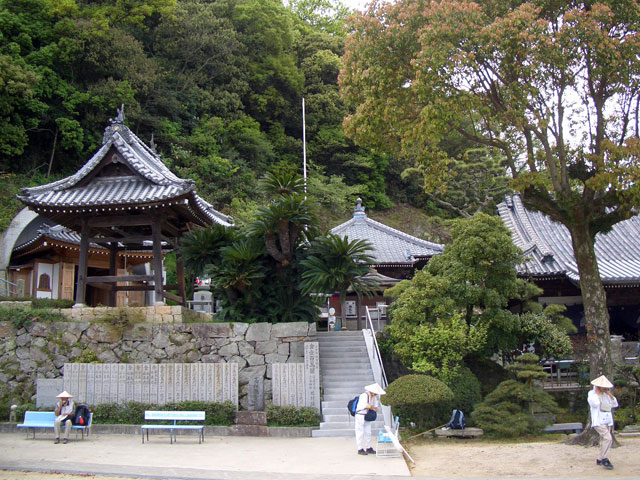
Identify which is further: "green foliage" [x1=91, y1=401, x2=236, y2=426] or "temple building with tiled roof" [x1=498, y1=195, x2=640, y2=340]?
"temple building with tiled roof" [x1=498, y1=195, x2=640, y2=340]

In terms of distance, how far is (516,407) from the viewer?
50.0 feet

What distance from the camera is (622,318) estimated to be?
A: 74.9 ft

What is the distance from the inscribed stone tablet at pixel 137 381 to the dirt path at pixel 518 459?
25.1ft

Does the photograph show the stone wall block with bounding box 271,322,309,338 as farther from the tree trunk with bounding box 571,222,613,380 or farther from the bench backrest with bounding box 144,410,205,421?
the tree trunk with bounding box 571,222,613,380

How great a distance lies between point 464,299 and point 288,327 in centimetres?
523

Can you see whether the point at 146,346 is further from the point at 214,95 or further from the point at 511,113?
the point at 214,95

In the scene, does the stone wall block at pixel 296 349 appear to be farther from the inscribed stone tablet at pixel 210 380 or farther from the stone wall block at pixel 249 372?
the inscribed stone tablet at pixel 210 380

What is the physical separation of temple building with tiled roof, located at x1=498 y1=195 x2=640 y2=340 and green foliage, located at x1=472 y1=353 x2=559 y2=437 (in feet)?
21.9

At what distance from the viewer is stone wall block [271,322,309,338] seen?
17.3 m

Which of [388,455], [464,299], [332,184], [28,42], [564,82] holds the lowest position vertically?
[388,455]

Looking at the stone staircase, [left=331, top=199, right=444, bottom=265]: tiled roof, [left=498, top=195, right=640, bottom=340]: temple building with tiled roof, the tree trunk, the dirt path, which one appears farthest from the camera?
[left=331, top=199, right=444, bottom=265]: tiled roof

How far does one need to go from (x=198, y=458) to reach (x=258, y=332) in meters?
5.59

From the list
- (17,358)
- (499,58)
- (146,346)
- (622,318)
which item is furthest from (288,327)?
(622,318)

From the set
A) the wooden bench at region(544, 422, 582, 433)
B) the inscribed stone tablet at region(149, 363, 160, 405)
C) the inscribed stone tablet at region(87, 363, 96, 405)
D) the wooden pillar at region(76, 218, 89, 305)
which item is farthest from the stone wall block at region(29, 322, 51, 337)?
the wooden bench at region(544, 422, 582, 433)
